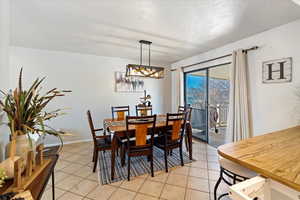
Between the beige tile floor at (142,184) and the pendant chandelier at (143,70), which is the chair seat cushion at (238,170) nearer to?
the beige tile floor at (142,184)

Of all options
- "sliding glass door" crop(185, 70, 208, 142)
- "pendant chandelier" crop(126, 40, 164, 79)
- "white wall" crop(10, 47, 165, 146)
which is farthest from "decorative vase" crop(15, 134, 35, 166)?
"sliding glass door" crop(185, 70, 208, 142)

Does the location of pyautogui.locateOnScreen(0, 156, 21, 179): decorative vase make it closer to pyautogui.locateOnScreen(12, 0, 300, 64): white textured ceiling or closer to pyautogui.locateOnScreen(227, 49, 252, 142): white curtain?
pyautogui.locateOnScreen(12, 0, 300, 64): white textured ceiling

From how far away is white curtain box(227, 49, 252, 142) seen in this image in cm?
265

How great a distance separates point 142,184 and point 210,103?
2.68 metres

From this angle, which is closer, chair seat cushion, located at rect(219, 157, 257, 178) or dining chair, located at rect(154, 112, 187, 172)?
chair seat cushion, located at rect(219, 157, 257, 178)

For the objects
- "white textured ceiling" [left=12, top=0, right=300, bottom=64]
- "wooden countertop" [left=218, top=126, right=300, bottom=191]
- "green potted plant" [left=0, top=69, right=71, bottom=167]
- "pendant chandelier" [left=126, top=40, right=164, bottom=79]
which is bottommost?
"wooden countertop" [left=218, top=126, right=300, bottom=191]

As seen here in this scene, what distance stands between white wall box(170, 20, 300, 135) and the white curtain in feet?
0.44

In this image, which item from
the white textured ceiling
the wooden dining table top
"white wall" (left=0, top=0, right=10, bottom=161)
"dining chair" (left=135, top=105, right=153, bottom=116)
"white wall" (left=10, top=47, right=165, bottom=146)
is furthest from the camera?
"white wall" (left=10, top=47, right=165, bottom=146)

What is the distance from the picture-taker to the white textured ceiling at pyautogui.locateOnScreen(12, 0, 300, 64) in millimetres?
1731

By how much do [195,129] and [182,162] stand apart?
191 cm

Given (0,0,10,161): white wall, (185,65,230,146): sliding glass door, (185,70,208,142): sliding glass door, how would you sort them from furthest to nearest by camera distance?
(185,70,208,142): sliding glass door < (185,65,230,146): sliding glass door < (0,0,10,161): white wall

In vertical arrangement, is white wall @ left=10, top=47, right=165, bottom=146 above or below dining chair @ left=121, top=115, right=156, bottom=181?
above

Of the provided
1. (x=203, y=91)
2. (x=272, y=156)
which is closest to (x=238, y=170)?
(x=272, y=156)

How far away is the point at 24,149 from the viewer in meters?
0.99
